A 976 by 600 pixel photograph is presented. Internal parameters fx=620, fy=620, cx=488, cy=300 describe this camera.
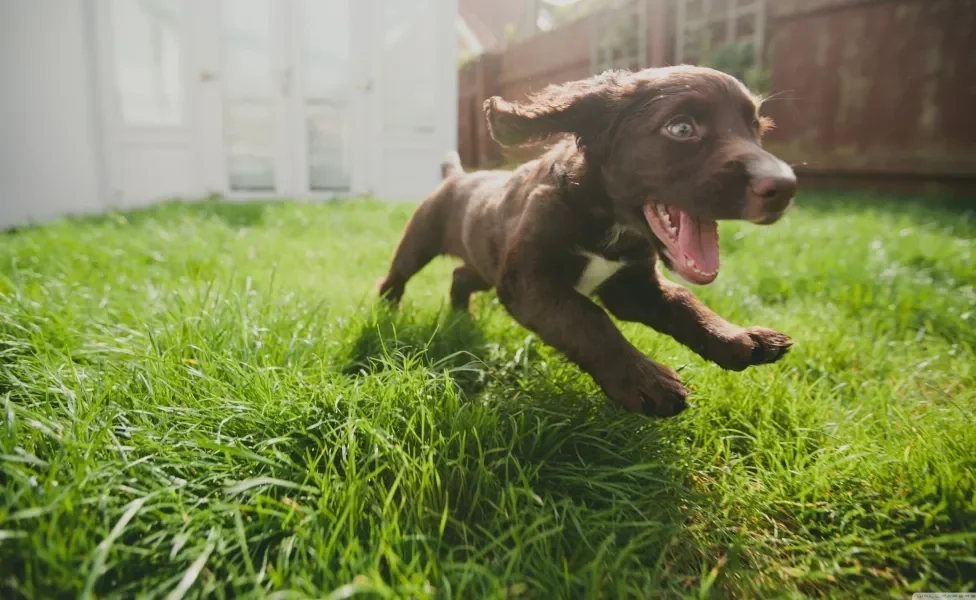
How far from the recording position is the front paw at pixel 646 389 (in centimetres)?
162

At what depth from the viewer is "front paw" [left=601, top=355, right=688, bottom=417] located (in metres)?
1.62

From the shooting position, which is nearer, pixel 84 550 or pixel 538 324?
pixel 84 550

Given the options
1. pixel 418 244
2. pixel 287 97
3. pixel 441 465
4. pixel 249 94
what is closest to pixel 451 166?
pixel 418 244

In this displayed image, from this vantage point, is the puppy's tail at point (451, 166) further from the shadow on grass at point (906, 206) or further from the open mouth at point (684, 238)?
the shadow on grass at point (906, 206)

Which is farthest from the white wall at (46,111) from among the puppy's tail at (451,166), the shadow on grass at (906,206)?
the shadow on grass at (906,206)

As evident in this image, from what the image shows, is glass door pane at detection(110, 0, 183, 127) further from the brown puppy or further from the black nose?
the black nose

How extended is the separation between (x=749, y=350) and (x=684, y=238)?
0.38 m

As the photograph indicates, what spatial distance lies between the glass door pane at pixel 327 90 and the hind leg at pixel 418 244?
642 cm

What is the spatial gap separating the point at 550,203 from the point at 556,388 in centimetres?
62

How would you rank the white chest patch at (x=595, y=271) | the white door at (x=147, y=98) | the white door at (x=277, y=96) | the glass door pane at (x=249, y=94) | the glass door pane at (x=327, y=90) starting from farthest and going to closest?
the glass door pane at (x=327, y=90) < the glass door pane at (x=249, y=94) < the white door at (x=277, y=96) < the white door at (x=147, y=98) < the white chest patch at (x=595, y=271)

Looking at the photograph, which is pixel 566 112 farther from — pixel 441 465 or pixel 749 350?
pixel 441 465

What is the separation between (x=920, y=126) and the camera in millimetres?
6961

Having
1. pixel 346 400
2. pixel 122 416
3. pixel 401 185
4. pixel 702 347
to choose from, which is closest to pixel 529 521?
pixel 346 400

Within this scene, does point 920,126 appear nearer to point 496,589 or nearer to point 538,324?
point 538,324
